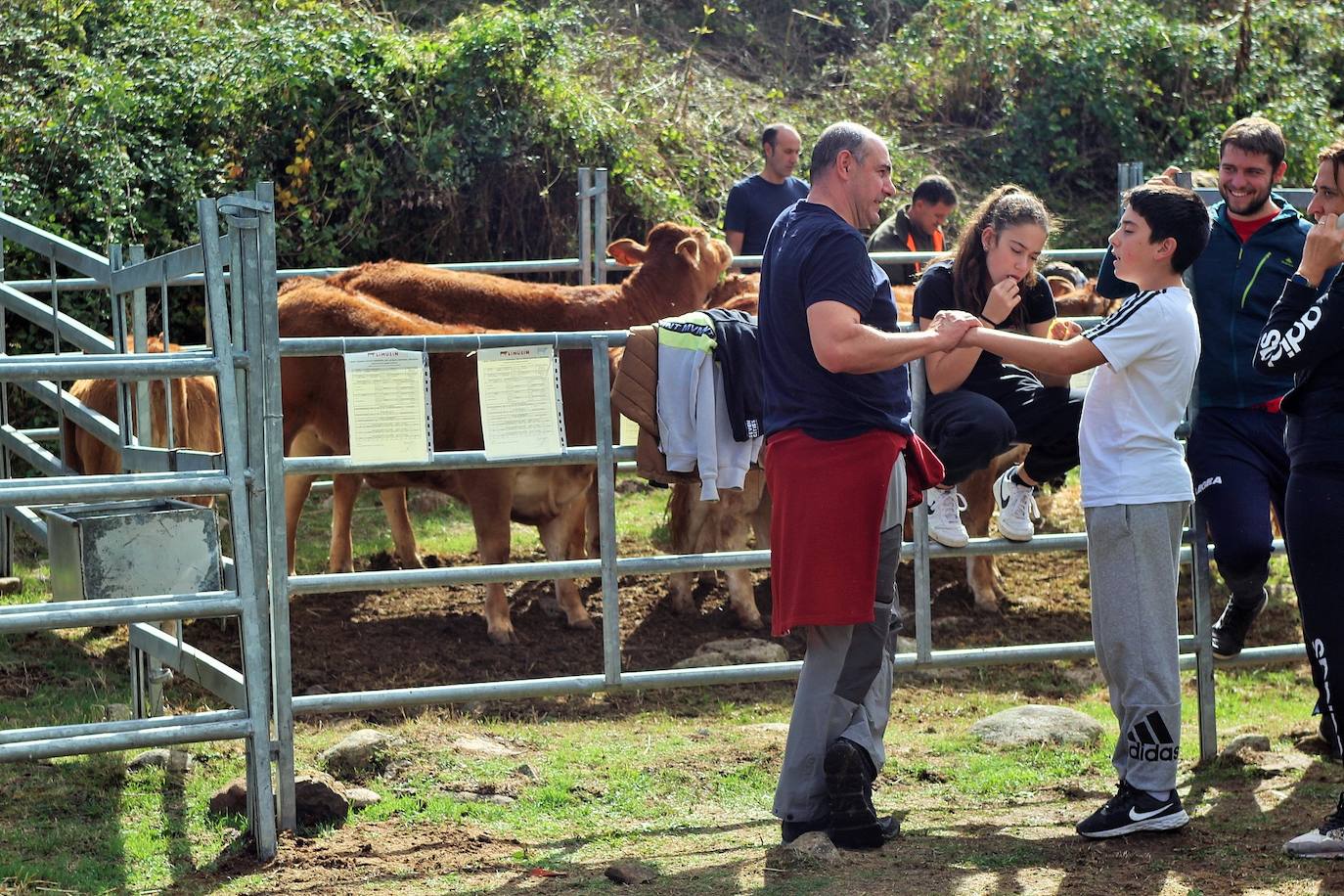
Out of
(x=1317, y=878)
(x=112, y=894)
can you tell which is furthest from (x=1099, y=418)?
(x=112, y=894)

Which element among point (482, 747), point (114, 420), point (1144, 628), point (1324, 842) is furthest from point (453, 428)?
point (1324, 842)

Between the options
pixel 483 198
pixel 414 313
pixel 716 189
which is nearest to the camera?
pixel 414 313

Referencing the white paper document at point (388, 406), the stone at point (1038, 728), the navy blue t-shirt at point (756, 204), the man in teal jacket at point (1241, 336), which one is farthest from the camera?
the navy blue t-shirt at point (756, 204)

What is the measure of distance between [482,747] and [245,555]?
151 centimetres

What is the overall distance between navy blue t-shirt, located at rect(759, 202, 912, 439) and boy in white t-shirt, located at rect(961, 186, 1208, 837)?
1.47 ft

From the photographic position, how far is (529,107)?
1241cm

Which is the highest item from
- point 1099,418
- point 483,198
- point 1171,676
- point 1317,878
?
point 483,198

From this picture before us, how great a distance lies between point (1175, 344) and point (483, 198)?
8.58 m

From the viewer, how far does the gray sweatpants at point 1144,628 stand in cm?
447

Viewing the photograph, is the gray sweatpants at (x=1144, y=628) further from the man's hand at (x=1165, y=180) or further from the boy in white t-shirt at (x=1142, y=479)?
the man's hand at (x=1165, y=180)

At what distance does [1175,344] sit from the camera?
4.38 metres

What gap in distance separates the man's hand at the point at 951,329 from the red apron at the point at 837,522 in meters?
0.30

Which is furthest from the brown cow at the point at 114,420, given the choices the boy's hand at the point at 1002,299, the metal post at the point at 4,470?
the boy's hand at the point at 1002,299

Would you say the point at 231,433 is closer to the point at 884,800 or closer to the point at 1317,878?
the point at 884,800
